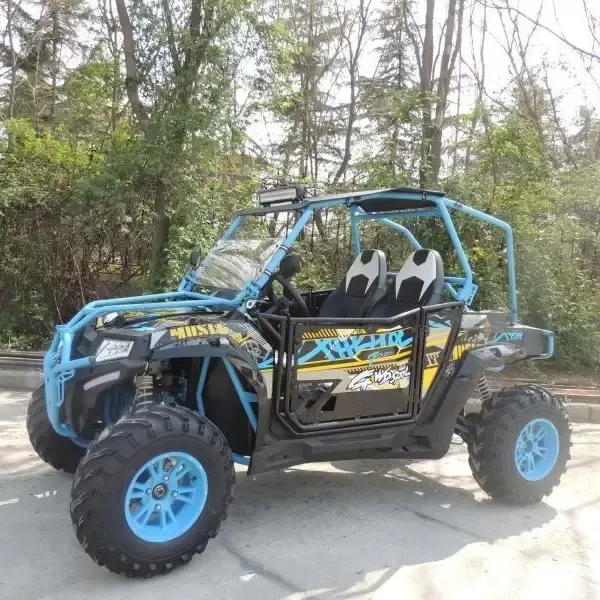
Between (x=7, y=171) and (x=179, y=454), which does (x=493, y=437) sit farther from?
(x=7, y=171)

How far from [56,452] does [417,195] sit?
2982mm

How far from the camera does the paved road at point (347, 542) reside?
314 centimetres

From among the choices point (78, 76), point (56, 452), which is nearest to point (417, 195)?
point (56, 452)

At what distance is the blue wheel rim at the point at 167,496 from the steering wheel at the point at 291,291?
1195 millimetres

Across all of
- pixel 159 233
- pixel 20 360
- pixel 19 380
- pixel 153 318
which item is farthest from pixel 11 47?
pixel 153 318

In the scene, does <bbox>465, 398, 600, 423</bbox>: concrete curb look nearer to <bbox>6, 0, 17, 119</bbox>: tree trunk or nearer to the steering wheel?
the steering wheel

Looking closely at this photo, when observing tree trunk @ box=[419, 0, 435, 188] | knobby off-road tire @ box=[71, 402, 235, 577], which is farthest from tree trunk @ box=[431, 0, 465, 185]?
→ knobby off-road tire @ box=[71, 402, 235, 577]

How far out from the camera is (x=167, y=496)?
10.8ft

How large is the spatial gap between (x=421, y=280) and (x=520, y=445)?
1.28 meters

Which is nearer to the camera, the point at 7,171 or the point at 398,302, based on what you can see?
the point at 398,302

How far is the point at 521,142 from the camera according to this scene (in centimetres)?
1037

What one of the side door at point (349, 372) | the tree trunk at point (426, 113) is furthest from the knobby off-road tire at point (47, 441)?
the tree trunk at point (426, 113)

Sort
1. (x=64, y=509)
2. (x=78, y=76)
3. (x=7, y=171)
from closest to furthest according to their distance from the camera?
1. (x=64, y=509)
2. (x=7, y=171)
3. (x=78, y=76)

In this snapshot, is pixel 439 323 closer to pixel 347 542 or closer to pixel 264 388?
pixel 264 388
